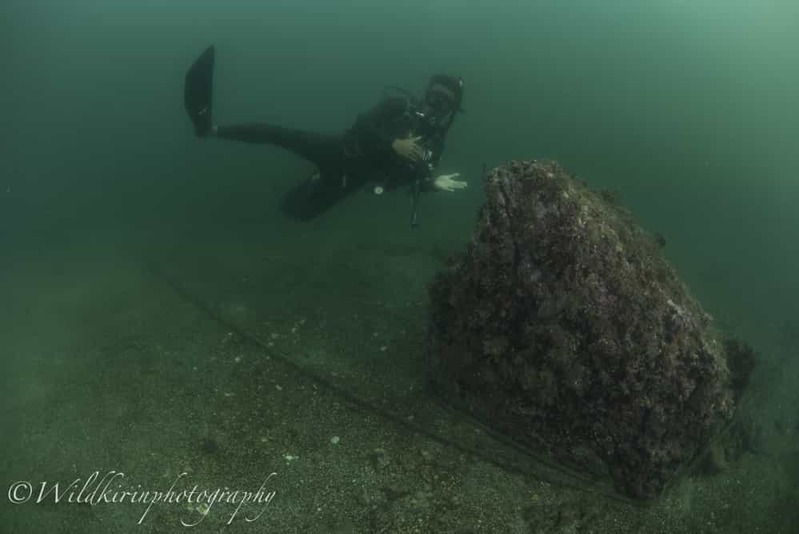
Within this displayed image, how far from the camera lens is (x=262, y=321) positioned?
22.7 ft

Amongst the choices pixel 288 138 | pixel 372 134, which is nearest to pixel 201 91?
pixel 288 138

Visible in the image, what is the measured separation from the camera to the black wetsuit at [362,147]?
7855 millimetres

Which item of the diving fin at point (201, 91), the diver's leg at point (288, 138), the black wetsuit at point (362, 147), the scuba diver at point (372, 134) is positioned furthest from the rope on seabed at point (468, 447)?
the diving fin at point (201, 91)

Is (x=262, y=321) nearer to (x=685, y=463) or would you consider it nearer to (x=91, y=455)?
(x=91, y=455)

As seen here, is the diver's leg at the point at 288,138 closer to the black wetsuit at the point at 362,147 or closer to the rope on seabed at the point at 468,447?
the black wetsuit at the point at 362,147

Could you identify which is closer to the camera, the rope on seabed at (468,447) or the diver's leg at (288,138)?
the rope on seabed at (468,447)

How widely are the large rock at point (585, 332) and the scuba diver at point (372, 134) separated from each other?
334 centimetres

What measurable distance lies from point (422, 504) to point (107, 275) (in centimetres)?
933

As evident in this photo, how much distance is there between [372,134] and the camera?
806 cm

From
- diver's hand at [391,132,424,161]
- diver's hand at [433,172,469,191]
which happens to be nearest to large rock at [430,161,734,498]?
diver's hand at [433,172,469,191]

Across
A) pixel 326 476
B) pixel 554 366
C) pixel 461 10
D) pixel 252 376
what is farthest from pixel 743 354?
pixel 461 10

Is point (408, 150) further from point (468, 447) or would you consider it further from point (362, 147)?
point (468, 447)

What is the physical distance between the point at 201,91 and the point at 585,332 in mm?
7706

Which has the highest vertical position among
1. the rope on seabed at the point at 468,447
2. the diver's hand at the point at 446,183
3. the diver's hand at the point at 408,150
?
the diver's hand at the point at 408,150
